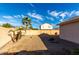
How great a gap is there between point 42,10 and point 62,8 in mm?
1894

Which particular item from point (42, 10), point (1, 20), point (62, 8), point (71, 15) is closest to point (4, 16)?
point (1, 20)

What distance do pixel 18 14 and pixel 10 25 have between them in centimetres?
108

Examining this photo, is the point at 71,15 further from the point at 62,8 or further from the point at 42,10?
the point at 42,10

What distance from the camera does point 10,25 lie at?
13.4 metres

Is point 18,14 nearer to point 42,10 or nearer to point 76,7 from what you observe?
point 42,10

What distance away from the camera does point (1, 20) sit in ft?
42.5
